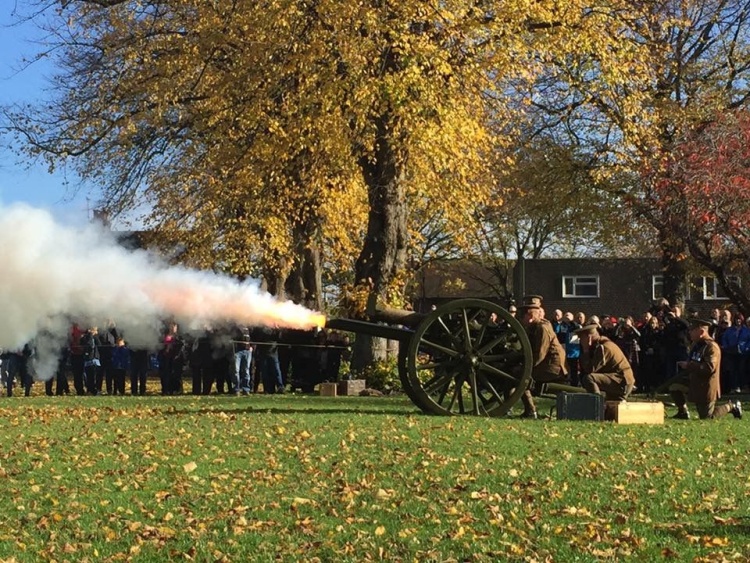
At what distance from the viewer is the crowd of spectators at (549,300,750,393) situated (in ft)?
79.4

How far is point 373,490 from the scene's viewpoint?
10.6 m

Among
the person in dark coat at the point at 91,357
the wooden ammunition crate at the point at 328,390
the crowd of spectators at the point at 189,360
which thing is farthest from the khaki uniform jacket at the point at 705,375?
the person in dark coat at the point at 91,357

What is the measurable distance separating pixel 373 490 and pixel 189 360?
1784 centimetres

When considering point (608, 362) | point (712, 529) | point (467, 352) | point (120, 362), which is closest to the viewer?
point (712, 529)

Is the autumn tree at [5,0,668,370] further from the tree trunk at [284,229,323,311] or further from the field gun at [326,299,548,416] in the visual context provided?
the field gun at [326,299,548,416]

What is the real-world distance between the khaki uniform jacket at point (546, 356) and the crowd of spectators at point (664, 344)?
5836mm

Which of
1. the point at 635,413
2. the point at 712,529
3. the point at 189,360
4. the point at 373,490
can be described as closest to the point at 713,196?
the point at 635,413

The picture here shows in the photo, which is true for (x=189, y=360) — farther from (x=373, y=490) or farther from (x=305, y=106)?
(x=373, y=490)

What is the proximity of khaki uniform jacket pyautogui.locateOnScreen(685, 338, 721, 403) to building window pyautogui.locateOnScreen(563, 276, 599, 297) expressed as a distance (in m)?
48.4

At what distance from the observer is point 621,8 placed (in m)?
28.5

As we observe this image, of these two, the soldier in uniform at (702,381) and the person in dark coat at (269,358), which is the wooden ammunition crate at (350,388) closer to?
the person in dark coat at (269,358)

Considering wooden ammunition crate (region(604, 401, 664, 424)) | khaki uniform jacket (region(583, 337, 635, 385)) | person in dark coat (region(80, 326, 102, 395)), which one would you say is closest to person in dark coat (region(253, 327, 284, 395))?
person in dark coat (region(80, 326, 102, 395))

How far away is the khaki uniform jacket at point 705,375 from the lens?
58.7 feet

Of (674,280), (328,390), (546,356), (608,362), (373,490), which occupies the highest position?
(674,280)
